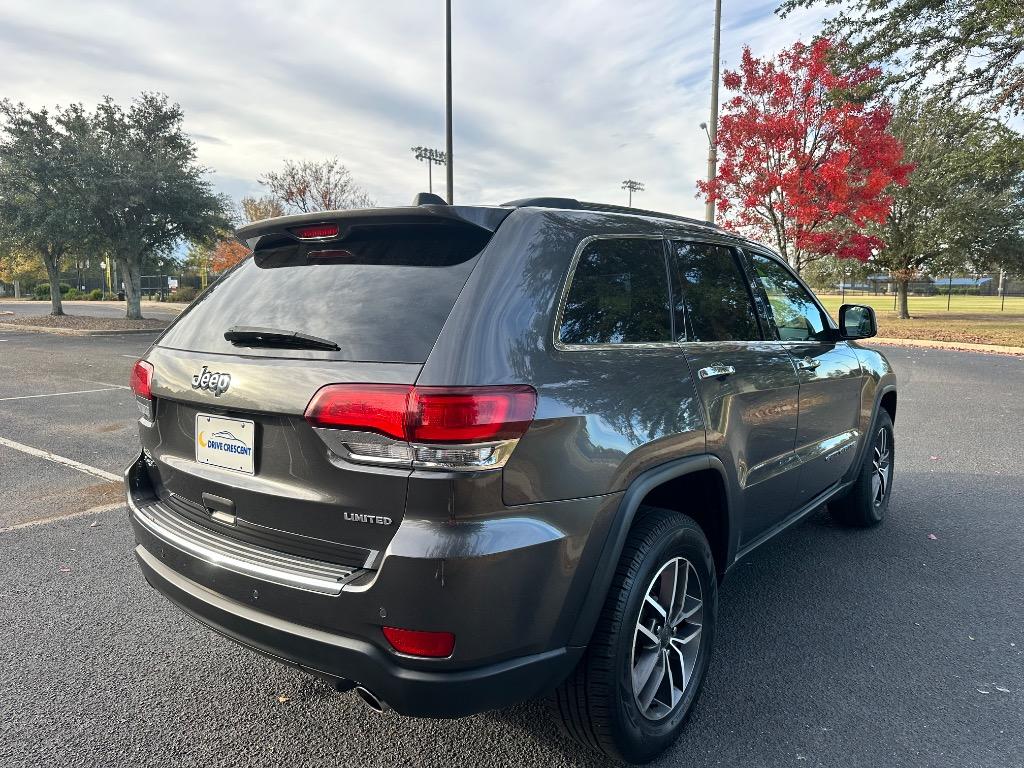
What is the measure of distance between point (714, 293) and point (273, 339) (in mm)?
1819

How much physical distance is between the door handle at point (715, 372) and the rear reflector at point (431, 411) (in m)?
0.94

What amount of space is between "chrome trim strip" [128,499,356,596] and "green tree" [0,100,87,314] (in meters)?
22.1

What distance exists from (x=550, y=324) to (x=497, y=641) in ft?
2.99

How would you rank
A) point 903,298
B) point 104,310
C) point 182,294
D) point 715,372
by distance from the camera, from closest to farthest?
point 715,372, point 903,298, point 104,310, point 182,294

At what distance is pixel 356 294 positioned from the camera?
7.07 feet

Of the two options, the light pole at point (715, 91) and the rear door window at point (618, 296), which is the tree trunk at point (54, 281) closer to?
the light pole at point (715, 91)

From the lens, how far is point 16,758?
2.27m

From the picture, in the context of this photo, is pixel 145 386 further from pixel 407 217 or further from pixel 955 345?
pixel 955 345

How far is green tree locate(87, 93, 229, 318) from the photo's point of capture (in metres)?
21.0

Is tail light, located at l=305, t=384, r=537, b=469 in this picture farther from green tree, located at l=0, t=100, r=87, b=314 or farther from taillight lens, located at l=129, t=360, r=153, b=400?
green tree, located at l=0, t=100, r=87, b=314

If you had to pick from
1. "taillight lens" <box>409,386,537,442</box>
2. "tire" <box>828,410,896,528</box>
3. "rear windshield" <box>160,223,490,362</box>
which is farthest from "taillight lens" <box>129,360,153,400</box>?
"tire" <box>828,410,896,528</box>

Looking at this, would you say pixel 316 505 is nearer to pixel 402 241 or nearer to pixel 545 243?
pixel 402 241

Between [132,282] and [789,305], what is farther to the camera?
[132,282]

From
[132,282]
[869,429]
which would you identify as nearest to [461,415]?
[869,429]
